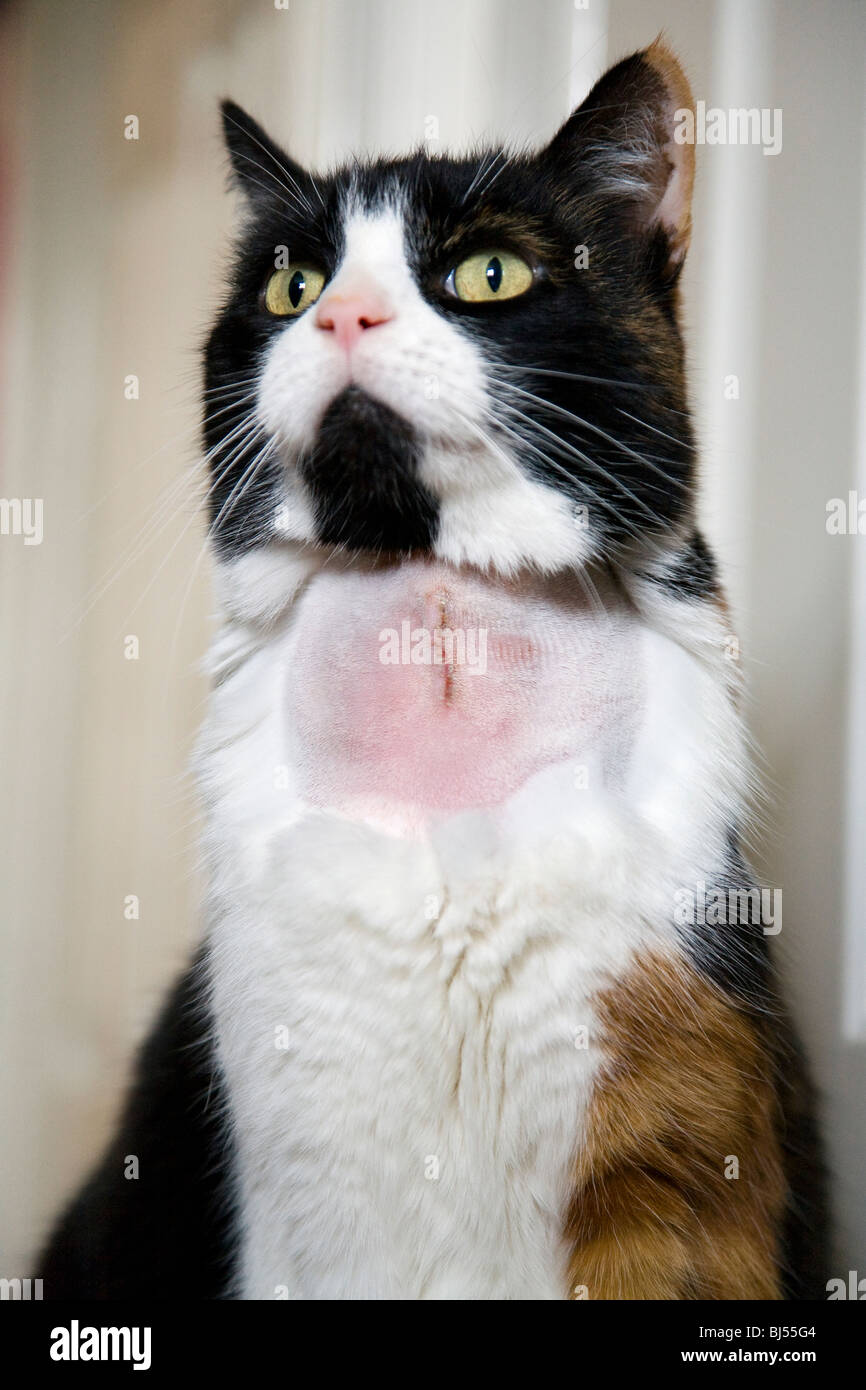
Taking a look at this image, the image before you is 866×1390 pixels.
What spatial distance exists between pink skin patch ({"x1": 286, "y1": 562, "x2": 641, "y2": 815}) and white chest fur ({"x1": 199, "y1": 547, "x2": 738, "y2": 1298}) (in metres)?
0.01

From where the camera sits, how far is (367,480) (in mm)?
824

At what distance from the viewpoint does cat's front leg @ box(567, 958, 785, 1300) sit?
793 mm

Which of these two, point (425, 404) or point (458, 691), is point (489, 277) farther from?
point (458, 691)

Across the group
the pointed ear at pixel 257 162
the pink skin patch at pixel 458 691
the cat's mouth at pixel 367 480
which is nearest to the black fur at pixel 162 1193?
the pink skin patch at pixel 458 691

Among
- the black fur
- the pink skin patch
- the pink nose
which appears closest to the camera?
the pink nose

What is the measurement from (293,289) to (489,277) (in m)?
0.19

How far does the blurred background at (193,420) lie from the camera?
40.7 inches

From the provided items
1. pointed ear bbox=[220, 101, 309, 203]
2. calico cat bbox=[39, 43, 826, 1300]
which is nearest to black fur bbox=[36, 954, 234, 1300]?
calico cat bbox=[39, 43, 826, 1300]

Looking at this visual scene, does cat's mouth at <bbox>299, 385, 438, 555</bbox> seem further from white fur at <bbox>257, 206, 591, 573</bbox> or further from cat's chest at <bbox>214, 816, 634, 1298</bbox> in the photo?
cat's chest at <bbox>214, 816, 634, 1298</bbox>

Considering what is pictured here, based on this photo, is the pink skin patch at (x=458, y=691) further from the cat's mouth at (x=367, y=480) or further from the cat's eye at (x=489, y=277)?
the cat's eye at (x=489, y=277)

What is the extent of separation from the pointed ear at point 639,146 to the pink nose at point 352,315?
25 centimetres

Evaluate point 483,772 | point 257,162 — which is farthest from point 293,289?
point 483,772

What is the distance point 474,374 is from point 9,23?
770 mm
